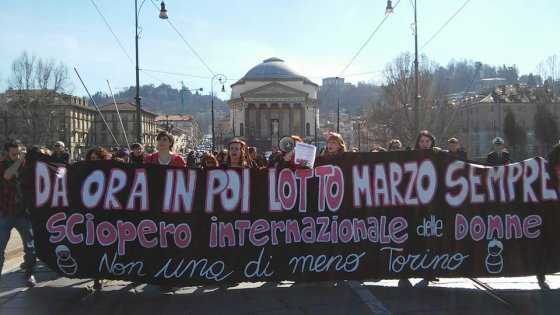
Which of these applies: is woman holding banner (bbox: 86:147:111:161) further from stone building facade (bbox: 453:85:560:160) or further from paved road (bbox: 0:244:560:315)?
stone building facade (bbox: 453:85:560:160)

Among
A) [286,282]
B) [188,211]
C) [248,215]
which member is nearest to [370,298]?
[286,282]

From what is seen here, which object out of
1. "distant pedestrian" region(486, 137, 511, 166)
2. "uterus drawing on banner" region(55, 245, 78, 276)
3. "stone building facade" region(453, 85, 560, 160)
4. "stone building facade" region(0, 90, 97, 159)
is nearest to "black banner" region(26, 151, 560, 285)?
"uterus drawing on banner" region(55, 245, 78, 276)

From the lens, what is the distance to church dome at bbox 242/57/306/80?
97.1m

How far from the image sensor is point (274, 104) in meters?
93.6

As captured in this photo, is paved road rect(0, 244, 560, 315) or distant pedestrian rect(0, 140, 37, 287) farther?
distant pedestrian rect(0, 140, 37, 287)

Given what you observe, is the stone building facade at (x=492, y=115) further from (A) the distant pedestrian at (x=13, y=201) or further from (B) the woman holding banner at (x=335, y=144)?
(A) the distant pedestrian at (x=13, y=201)

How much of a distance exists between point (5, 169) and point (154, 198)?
204 cm

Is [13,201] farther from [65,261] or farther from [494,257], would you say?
[494,257]

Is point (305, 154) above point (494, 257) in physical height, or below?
above

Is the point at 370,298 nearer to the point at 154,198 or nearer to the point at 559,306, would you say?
the point at 559,306

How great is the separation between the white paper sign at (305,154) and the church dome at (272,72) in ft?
299

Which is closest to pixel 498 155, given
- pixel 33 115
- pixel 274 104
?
pixel 33 115

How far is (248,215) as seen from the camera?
598 centimetres

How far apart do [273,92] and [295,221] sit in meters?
86.8
